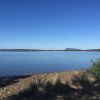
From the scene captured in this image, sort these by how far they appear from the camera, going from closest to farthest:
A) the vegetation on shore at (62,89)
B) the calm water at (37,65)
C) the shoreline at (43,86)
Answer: the vegetation on shore at (62,89) → the shoreline at (43,86) → the calm water at (37,65)

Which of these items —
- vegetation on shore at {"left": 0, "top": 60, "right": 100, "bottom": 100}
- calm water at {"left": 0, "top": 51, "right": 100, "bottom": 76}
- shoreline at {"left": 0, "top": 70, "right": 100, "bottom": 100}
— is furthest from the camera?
calm water at {"left": 0, "top": 51, "right": 100, "bottom": 76}

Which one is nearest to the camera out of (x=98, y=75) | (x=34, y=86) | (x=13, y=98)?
(x=13, y=98)

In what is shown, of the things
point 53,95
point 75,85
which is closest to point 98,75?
point 75,85

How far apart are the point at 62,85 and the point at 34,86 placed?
2.05 meters

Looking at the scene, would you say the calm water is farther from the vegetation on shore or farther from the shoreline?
the vegetation on shore

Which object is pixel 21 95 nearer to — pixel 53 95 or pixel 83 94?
pixel 53 95

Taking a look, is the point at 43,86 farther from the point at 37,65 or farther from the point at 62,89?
the point at 37,65

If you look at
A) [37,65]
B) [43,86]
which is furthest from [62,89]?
[37,65]

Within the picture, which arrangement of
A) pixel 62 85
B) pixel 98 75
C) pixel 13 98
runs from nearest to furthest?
pixel 13 98
pixel 62 85
pixel 98 75

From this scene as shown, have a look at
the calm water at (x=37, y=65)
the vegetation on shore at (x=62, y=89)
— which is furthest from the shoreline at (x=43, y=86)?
the calm water at (x=37, y=65)

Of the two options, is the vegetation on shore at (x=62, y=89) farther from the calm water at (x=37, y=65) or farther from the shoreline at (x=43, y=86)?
the calm water at (x=37, y=65)

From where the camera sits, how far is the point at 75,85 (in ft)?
49.1

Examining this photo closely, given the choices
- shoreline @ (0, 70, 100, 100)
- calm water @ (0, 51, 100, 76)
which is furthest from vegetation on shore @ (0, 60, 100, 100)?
calm water @ (0, 51, 100, 76)

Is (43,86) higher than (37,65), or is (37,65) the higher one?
(43,86)
